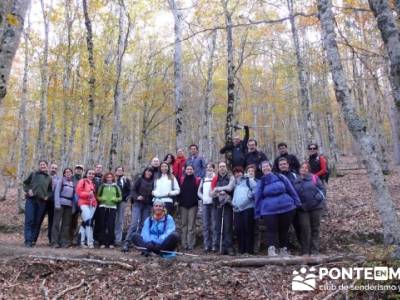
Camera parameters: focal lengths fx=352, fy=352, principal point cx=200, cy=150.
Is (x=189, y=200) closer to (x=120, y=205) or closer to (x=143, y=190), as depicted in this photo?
(x=143, y=190)

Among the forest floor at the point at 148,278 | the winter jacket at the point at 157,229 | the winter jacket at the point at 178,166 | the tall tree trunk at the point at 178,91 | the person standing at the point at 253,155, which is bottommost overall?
the forest floor at the point at 148,278

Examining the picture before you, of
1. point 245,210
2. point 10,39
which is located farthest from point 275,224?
Answer: point 10,39

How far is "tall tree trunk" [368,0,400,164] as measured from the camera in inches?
194

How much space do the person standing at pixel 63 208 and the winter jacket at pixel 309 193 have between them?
560cm

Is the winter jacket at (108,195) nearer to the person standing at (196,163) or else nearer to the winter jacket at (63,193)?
the winter jacket at (63,193)

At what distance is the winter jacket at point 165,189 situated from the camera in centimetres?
851

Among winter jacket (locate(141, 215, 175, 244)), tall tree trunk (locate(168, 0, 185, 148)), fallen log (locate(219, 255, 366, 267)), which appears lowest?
fallen log (locate(219, 255, 366, 267))

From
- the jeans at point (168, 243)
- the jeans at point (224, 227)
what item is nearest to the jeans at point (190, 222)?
the jeans at point (224, 227)

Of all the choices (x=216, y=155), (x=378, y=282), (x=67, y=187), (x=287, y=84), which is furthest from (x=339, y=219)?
(x=216, y=155)

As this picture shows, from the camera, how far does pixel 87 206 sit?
29.0ft

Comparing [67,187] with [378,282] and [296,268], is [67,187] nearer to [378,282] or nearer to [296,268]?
[296,268]

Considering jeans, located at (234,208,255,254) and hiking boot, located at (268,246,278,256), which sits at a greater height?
jeans, located at (234,208,255,254)

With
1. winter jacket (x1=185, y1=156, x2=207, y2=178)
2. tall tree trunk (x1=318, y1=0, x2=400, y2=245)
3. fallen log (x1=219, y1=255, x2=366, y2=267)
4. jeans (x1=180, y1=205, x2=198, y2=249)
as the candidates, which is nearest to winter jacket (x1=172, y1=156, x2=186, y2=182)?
winter jacket (x1=185, y1=156, x2=207, y2=178)

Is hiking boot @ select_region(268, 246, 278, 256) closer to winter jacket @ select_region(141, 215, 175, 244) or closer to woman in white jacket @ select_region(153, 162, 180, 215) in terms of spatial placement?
winter jacket @ select_region(141, 215, 175, 244)
